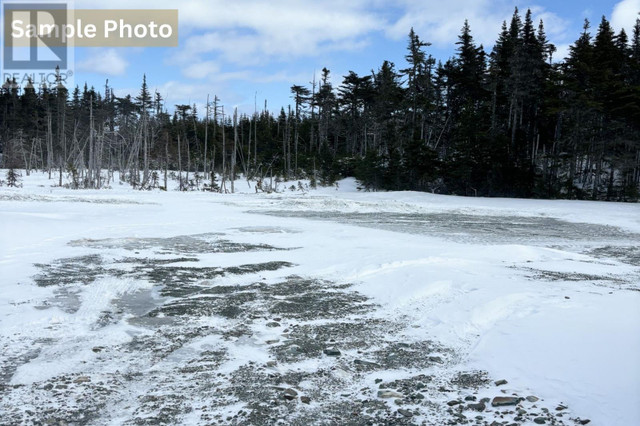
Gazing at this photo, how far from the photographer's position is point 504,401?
10.5 feet

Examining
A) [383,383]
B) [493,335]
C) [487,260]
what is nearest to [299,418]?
[383,383]

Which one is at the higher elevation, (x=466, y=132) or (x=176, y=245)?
(x=466, y=132)

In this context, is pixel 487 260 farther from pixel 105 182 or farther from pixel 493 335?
pixel 105 182

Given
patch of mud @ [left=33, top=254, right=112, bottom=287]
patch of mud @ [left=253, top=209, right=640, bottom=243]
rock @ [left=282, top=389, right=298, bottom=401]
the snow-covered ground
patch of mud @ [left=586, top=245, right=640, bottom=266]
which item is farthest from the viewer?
patch of mud @ [left=253, top=209, right=640, bottom=243]

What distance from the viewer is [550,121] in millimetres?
39812

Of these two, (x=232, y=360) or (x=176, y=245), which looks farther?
(x=176, y=245)

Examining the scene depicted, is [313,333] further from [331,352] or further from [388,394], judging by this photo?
[388,394]

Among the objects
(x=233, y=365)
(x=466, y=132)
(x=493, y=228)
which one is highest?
(x=466, y=132)

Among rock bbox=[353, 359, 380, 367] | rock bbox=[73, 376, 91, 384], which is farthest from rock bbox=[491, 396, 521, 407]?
rock bbox=[73, 376, 91, 384]

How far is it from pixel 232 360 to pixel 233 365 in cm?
11

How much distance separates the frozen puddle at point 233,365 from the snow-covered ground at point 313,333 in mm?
18

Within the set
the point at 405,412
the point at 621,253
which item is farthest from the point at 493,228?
the point at 405,412

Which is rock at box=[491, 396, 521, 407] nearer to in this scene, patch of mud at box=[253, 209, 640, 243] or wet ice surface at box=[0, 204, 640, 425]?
wet ice surface at box=[0, 204, 640, 425]

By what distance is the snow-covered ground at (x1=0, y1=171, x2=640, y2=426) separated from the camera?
3150 mm
